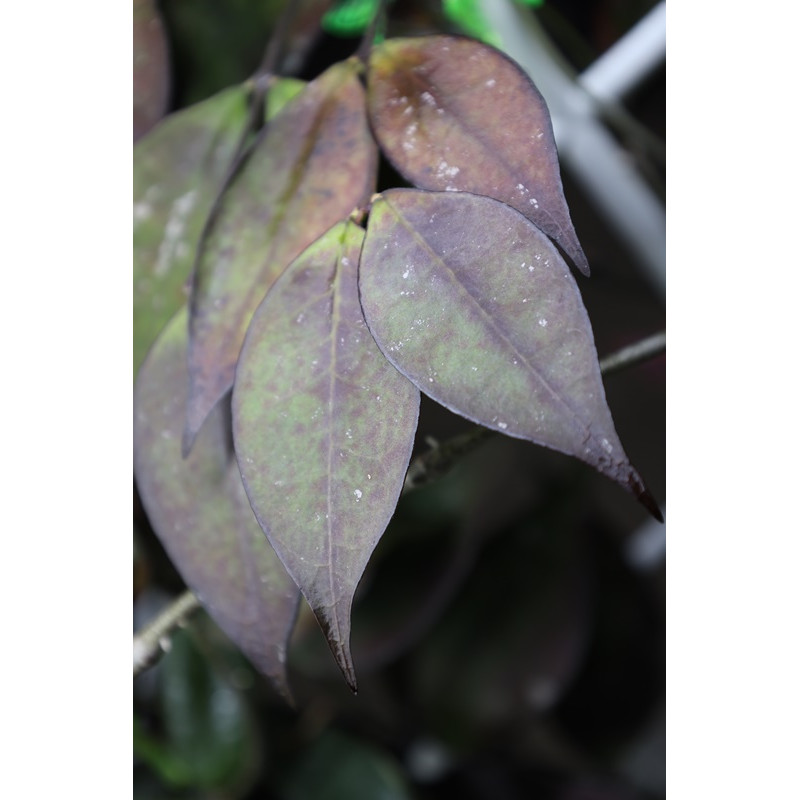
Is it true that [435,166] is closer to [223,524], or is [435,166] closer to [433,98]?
[433,98]

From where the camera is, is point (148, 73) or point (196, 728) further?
point (196, 728)

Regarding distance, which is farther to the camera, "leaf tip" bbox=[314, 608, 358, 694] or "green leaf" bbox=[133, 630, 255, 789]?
"green leaf" bbox=[133, 630, 255, 789]

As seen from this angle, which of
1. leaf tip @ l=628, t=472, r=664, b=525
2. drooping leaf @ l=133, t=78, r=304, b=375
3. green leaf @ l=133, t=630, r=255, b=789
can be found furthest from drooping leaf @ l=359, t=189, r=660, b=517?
green leaf @ l=133, t=630, r=255, b=789

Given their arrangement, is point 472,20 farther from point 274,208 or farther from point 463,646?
point 463,646

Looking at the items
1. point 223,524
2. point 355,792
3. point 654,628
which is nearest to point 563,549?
point 654,628

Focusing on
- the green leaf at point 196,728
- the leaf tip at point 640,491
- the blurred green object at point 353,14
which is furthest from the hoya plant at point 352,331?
the green leaf at point 196,728

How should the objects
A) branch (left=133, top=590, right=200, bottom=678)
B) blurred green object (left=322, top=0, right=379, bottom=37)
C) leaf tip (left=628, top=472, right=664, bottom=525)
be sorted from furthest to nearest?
blurred green object (left=322, top=0, right=379, bottom=37), branch (left=133, top=590, right=200, bottom=678), leaf tip (left=628, top=472, right=664, bottom=525)

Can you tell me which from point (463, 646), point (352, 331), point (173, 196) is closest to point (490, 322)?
point (352, 331)

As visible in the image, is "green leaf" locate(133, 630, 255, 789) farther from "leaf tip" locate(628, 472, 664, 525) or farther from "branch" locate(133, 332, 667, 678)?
"leaf tip" locate(628, 472, 664, 525)
